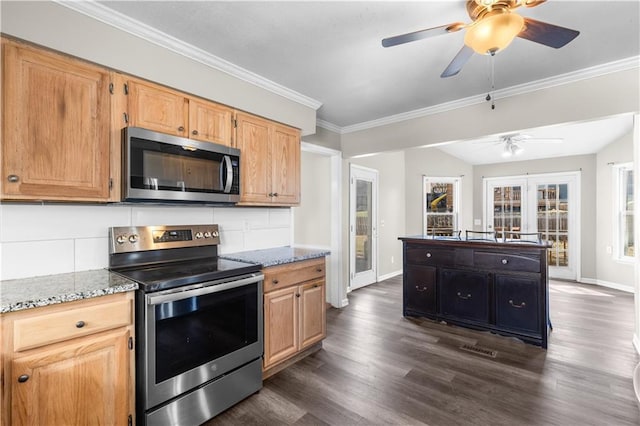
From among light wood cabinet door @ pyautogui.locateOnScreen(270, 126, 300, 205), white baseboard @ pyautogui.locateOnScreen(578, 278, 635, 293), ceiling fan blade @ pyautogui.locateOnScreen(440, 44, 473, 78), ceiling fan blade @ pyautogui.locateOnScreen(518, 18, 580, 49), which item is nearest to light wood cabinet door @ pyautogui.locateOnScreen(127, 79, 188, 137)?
light wood cabinet door @ pyautogui.locateOnScreen(270, 126, 300, 205)

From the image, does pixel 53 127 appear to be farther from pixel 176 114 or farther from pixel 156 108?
pixel 176 114

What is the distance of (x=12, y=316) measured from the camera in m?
1.29

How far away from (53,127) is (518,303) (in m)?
4.00

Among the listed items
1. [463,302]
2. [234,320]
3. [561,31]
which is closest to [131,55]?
[234,320]

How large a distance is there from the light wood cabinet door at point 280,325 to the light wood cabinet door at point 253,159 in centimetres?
85

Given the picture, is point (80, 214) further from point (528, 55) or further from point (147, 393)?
point (528, 55)

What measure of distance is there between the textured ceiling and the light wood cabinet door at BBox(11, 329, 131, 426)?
6.25 feet

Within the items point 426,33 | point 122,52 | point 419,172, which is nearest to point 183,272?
point 122,52

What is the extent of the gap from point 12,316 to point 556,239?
7.91 metres

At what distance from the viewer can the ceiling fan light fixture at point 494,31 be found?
151 cm

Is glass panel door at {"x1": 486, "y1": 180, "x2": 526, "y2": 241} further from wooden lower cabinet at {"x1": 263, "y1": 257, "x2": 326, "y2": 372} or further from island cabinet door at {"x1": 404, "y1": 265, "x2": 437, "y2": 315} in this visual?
wooden lower cabinet at {"x1": 263, "y1": 257, "x2": 326, "y2": 372}

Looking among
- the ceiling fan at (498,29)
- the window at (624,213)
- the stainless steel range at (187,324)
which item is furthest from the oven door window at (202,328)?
the window at (624,213)

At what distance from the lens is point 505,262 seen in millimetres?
3143

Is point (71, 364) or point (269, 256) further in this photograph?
point (269, 256)
